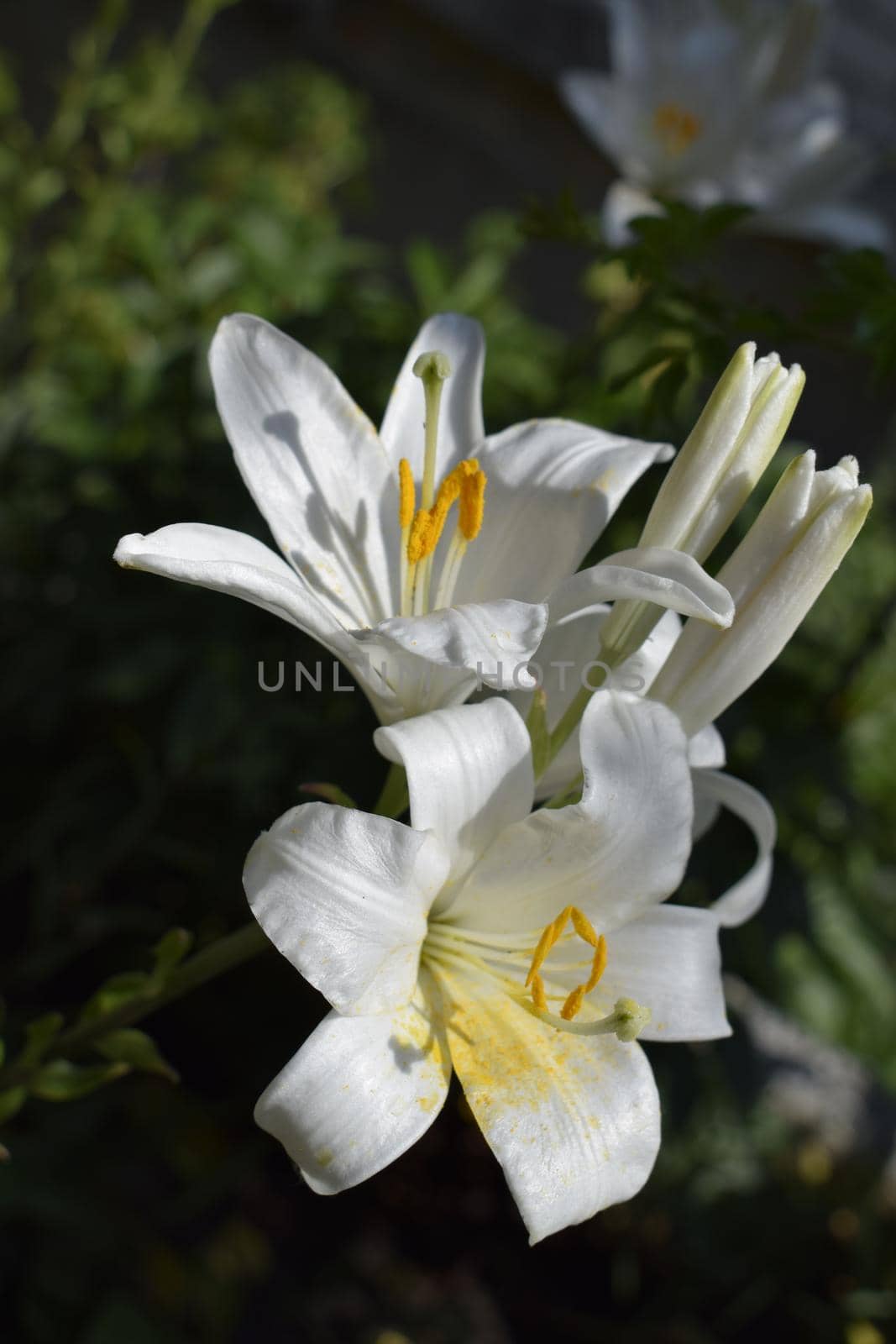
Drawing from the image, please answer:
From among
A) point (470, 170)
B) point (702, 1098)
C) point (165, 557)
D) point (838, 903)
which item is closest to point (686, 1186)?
point (702, 1098)

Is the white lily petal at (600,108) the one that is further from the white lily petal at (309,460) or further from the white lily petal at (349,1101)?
the white lily petal at (349,1101)

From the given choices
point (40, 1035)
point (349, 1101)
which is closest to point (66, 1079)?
point (40, 1035)

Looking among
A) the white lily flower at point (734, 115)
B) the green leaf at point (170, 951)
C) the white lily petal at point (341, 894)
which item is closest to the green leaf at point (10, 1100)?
the green leaf at point (170, 951)

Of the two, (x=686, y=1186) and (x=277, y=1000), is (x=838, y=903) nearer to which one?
(x=686, y=1186)

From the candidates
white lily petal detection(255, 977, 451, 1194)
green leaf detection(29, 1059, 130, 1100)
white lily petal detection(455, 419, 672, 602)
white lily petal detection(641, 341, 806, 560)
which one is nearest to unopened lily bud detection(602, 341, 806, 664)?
white lily petal detection(641, 341, 806, 560)

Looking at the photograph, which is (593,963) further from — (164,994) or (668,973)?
(164,994)

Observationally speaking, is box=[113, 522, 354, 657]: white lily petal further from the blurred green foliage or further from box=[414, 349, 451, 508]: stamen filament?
the blurred green foliage
